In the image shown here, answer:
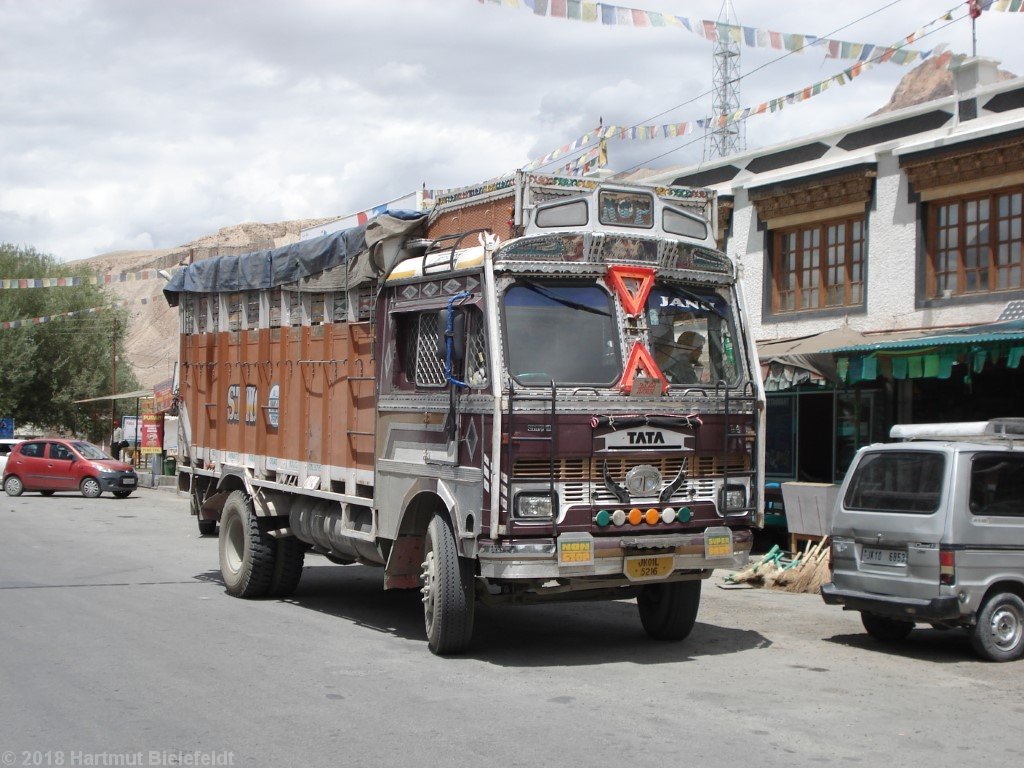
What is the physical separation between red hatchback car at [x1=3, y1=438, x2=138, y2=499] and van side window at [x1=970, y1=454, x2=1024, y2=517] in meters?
25.3

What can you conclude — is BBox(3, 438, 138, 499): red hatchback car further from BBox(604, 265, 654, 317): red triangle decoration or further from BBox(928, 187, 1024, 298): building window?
BBox(604, 265, 654, 317): red triangle decoration

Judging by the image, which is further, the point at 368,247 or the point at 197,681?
the point at 368,247

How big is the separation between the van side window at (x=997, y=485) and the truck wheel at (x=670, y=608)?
2354 mm

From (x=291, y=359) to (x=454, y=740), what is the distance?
→ 602cm

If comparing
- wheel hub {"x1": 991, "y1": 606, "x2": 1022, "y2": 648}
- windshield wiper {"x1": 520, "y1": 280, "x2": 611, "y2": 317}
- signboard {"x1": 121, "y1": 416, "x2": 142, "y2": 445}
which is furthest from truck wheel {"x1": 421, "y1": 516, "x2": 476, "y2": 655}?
signboard {"x1": 121, "y1": 416, "x2": 142, "y2": 445}

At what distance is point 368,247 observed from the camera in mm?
9797

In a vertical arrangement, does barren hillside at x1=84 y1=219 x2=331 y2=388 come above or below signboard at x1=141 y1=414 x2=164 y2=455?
above

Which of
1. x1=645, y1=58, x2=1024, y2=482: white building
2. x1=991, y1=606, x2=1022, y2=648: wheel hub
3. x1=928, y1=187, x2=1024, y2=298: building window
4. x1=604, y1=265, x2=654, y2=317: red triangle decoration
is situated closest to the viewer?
x1=604, y1=265, x2=654, y2=317: red triangle decoration

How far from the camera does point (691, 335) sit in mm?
9094

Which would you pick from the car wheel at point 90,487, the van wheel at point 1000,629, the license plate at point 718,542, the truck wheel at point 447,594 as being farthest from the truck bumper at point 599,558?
the car wheel at point 90,487

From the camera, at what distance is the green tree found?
1801 inches

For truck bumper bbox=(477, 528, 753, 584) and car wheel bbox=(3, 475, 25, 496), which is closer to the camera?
truck bumper bbox=(477, 528, 753, 584)

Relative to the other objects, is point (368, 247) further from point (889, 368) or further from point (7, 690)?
point (889, 368)

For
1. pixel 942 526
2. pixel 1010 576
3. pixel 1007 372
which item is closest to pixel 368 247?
pixel 942 526
